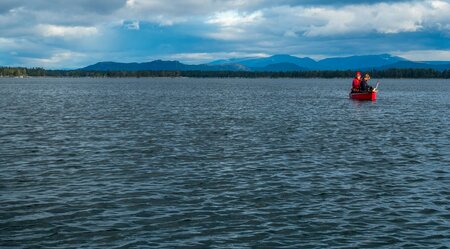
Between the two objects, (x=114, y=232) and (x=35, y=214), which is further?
(x=35, y=214)

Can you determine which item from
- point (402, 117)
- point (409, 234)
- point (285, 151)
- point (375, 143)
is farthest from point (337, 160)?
point (402, 117)

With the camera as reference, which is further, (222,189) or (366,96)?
(366,96)

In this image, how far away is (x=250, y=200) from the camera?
20.8 metres

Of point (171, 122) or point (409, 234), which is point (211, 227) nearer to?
point (409, 234)

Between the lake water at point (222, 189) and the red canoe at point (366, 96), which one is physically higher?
the red canoe at point (366, 96)

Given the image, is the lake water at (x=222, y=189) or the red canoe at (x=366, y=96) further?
the red canoe at (x=366, y=96)

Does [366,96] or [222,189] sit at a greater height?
[366,96]

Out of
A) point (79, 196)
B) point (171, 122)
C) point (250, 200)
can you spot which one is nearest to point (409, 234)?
point (250, 200)

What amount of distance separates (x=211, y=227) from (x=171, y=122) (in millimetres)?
34160

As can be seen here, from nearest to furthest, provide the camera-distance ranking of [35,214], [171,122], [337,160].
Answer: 1. [35,214]
2. [337,160]
3. [171,122]

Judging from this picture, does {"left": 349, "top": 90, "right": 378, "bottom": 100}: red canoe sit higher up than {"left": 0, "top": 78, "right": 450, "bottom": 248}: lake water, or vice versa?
{"left": 349, "top": 90, "right": 378, "bottom": 100}: red canoe

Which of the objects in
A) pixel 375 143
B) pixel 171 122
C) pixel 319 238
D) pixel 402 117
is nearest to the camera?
pixel 319 238

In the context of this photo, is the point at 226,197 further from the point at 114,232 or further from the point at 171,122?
the point at 171,122

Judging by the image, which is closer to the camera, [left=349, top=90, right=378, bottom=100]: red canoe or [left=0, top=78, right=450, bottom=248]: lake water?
[left=0, top=78, right=450, bottom=248]: lake water
